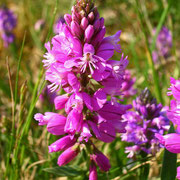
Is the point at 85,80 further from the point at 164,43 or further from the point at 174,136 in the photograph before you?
the point at 164,43

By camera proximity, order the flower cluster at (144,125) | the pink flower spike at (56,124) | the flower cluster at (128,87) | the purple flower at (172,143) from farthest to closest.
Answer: the flower cluster at (128,87) → the flower cluster at (144,125) → the pink flower spike at (56,124) → the purple flower at (172,143)

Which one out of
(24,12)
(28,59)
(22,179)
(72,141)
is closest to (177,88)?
(72,141)

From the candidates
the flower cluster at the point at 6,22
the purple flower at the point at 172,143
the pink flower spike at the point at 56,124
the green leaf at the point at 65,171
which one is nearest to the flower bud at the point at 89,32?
the pink flower spike at the point at 56,124

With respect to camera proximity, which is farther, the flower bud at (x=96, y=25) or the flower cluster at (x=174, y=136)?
the flower bud at (x=96, y=25)

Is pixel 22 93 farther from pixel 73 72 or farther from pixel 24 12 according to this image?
pixel 24 12

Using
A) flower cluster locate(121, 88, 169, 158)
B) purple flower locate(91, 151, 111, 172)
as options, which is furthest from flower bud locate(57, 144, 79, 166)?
flower cluster locate(121, 88, 169, 158)

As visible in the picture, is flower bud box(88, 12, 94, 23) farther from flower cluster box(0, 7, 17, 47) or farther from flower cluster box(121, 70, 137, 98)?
flower cluster box(0, 7, 17, 47)

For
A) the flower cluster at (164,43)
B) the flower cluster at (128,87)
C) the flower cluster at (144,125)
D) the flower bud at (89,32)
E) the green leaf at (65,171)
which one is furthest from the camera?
the flower cluster at (164,43)

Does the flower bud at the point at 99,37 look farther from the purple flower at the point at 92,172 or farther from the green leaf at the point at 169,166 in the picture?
the purple flower at the point at 92,172

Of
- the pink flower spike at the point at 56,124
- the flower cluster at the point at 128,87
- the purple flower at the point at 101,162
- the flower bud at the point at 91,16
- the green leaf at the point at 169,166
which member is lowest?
Answer: the purple flower at the point at 101,162
